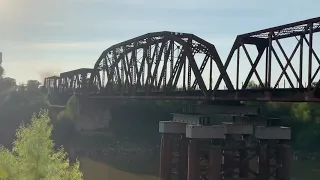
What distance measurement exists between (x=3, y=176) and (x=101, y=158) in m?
47.6

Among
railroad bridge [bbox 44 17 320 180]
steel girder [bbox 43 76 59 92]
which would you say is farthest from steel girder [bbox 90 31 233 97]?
steel girder [bbox 43 76 59 92]

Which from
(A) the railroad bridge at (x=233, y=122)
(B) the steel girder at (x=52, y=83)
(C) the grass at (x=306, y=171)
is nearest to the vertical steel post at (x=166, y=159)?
(A) the railroad bridge at (x=233, y=122)

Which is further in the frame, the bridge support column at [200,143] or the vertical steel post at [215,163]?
the bridge support column at [200,143]

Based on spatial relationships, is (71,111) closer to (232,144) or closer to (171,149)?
(171,149)

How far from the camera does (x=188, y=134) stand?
27.4 metres

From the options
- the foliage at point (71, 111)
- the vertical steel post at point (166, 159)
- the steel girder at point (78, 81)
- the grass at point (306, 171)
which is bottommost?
the grass at point (306, 171)

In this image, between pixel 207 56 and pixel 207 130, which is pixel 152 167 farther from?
pixel 207 130

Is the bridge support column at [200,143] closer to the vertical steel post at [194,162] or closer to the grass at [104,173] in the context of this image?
the vertical steel post at [194,162]

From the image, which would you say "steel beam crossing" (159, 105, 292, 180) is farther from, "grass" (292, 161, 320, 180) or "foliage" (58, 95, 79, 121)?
"foliage" (58, 95, 79, 121)

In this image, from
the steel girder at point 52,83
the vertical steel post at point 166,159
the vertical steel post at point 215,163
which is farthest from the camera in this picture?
the steel girder at point 52,83

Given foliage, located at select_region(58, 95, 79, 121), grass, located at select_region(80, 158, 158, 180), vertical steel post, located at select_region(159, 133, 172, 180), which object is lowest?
grass, located at select_region(80, 158, 158, 180)

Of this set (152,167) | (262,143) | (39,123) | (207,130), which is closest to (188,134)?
(207,130)

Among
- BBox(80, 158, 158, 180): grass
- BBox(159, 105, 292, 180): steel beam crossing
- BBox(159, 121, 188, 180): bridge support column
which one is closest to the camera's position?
BBox(159, 105, 292, 180): steel beam crossing

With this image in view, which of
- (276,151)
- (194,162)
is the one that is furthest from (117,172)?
(276,151)
